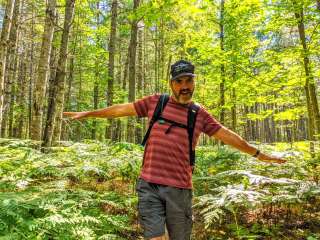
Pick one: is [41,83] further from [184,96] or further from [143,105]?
[184,96]

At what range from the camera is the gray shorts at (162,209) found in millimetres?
3596

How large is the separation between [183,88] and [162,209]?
137 centimetres

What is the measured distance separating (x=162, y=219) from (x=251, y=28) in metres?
14.1

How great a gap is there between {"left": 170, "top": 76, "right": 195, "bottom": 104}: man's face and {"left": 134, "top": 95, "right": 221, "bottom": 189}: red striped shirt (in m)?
0.08

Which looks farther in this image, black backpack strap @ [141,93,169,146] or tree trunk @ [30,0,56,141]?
tree trunk @ [30,0,56,141]

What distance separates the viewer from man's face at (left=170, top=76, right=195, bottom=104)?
13.0ft

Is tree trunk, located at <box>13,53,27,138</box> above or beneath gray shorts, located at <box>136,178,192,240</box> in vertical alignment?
above

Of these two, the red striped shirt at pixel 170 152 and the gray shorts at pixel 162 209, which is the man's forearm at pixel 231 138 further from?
the gray shorts at pixel 162 209

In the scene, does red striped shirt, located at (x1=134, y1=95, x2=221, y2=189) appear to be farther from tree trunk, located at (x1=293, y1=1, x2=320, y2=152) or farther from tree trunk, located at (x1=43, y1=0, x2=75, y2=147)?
tree trunk, located at (x1=43, y1=0, x2=75, y2=147)

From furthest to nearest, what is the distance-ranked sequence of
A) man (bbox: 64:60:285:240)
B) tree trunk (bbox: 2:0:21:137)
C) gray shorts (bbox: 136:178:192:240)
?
tree trunk (bbox: 2:0:21:137)
man (bbox: 64:60:285:240)
gray shorts (bbox: 136:178:192:240)

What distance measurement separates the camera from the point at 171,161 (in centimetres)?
378

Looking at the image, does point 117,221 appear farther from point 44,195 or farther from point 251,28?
point 251,28

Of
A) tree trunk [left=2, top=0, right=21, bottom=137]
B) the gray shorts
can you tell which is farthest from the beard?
tree trunk [left=2, top=0, right=21, bottom=137]

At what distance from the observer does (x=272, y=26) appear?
11.1 meters
